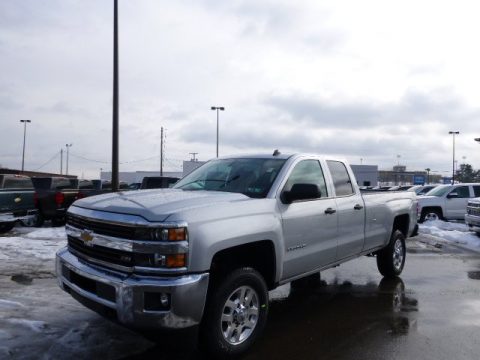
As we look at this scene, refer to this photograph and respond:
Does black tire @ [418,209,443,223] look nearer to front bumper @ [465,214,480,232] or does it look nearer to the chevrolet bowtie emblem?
front bumper @ [465,214,480,232]

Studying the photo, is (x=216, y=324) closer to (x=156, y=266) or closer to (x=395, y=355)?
(x=156, y=266)

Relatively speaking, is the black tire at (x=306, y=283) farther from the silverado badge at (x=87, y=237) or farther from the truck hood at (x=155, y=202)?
the silverado badge at (x=87, y=237)

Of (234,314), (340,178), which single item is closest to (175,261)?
(234,314)

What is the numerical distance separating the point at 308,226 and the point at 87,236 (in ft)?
7.64

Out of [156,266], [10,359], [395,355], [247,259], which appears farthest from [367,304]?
[10,359]

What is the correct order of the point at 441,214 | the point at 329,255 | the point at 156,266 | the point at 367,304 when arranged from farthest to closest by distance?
the point at 441,214, the point at 367,304, the point at 329,255, the point at 156,266

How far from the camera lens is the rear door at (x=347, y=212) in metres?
5.91

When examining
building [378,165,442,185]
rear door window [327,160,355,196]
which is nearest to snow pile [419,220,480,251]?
rear door window [327,160,355,196]

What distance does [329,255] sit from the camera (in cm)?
562

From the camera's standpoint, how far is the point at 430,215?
18.1m

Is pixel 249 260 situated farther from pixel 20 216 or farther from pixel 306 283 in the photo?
pixel 20 216

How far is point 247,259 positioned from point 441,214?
15703 mm

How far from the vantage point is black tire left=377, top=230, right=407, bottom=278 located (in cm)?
763

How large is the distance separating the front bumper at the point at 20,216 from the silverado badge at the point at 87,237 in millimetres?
9550
